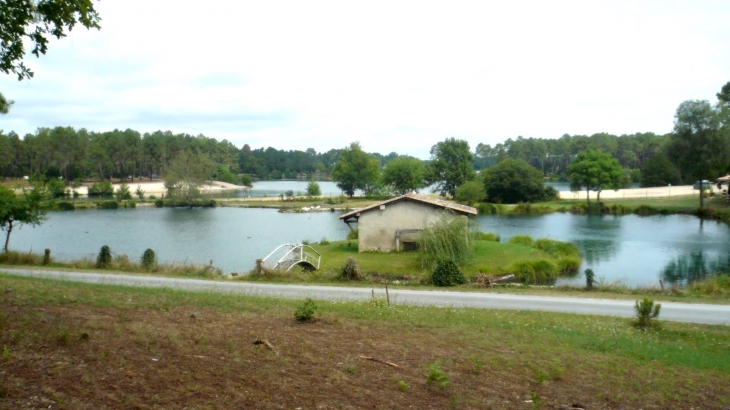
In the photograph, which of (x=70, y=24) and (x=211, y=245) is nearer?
(x=70, y=24)

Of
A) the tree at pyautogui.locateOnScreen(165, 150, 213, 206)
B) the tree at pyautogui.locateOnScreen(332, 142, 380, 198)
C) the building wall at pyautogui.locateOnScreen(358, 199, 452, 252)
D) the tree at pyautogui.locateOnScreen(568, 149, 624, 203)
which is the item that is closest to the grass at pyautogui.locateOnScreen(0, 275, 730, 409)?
the building wall at pyautogui.locateOnScreen(358, 199, 452, 252)

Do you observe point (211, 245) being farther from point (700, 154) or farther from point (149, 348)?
point (700, 154)

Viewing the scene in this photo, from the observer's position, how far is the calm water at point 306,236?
43812mm

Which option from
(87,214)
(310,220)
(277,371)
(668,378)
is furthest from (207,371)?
(87,214)

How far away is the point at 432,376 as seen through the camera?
7.82 m

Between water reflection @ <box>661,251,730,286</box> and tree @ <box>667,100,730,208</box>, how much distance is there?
96.3 ft

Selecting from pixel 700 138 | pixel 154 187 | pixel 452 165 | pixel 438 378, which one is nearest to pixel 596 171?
pixel 700 138

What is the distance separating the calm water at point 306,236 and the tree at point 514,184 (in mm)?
20148

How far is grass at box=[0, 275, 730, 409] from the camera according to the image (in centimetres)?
699

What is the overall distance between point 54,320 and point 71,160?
14557 cm

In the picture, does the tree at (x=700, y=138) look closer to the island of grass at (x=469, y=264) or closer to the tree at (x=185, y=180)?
the island of grass at (x=469, y=264)

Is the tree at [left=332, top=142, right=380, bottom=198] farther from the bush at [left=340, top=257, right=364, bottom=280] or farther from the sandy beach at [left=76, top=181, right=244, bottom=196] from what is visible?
the bush at [left=340, top=257, right=364, bottom=280]

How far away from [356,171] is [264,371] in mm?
126982

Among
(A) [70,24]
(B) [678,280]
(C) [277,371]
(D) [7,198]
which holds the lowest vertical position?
(B) [678,280]
